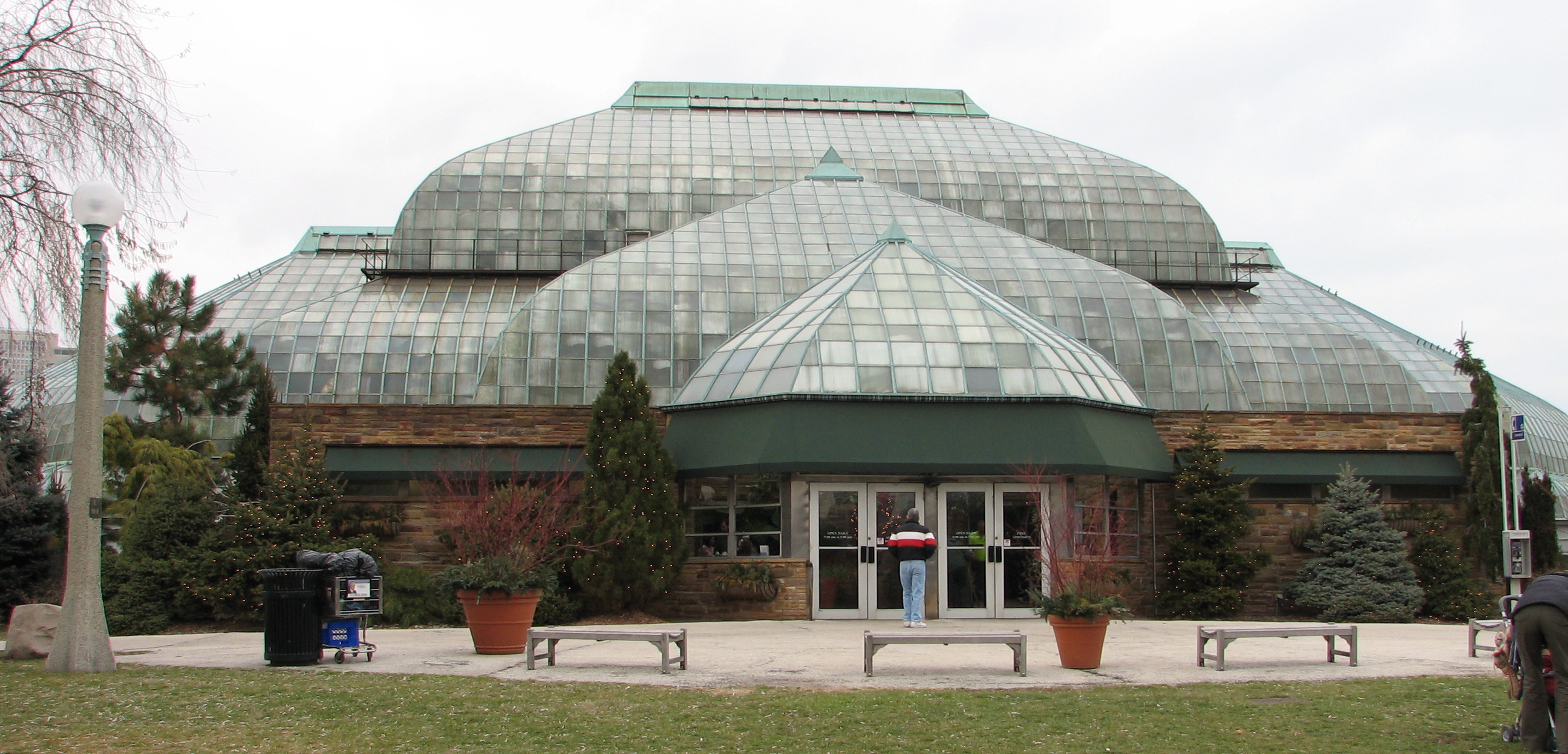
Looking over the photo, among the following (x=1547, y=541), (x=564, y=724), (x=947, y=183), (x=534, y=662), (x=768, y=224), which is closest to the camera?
(x=564, y=724)

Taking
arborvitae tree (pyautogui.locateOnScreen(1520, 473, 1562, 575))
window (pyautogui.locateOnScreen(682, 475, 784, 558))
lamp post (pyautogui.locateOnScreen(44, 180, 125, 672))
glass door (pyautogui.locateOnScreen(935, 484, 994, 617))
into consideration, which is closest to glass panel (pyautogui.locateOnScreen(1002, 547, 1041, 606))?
glass door (pyautogui.locateOnScreen(935, 484, 994, 617))

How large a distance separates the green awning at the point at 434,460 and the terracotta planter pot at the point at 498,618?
289 inches

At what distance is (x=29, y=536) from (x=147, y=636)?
694 cm

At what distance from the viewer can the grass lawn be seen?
9320 mm

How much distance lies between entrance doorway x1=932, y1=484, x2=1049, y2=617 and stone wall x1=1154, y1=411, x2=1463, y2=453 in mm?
4269

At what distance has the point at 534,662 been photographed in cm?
1384

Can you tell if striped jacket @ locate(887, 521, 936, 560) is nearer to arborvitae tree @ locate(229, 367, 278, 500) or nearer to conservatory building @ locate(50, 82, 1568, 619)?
conservatory building @ locate(50, 82, 1568, 619)

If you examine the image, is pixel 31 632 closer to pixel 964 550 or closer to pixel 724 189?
pixel 964 550

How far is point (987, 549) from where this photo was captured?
20.8 m

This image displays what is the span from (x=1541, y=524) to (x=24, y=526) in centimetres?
2737

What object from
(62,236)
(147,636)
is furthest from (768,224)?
(62,236)

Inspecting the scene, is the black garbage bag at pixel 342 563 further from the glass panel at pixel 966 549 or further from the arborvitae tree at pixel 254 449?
the glass panel at pixel 966 549

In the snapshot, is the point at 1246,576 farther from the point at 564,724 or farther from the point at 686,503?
the point at 564,724

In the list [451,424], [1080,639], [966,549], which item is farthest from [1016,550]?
[451,424]
